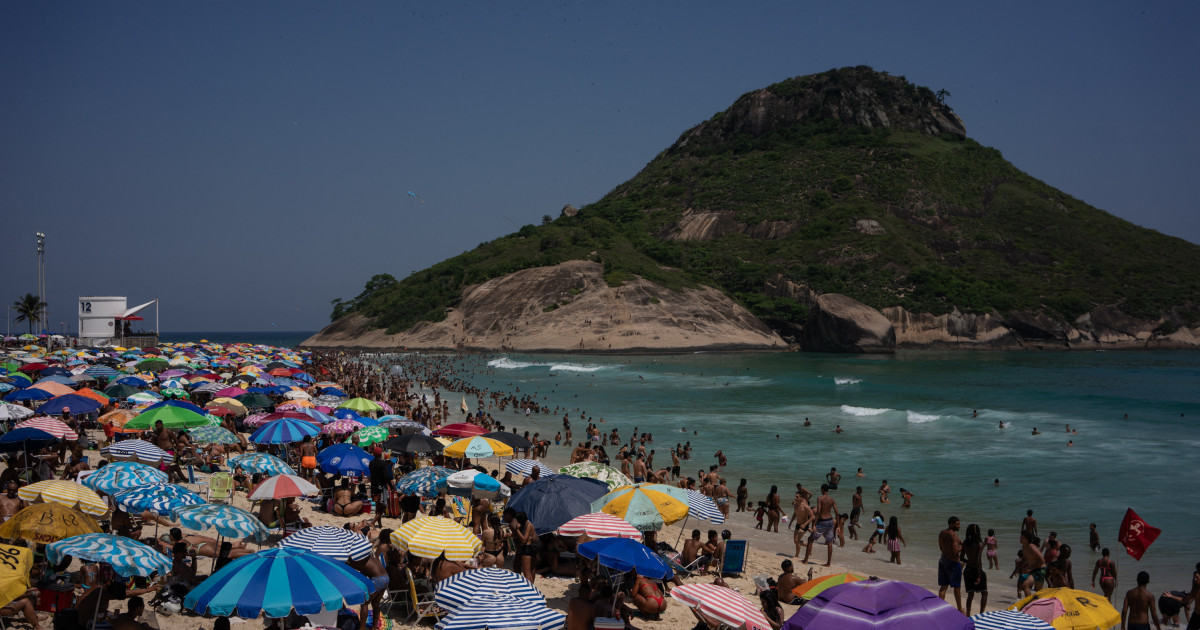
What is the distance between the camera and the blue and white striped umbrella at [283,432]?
614 inches

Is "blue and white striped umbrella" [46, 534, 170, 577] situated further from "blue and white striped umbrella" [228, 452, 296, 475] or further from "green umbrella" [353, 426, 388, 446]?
"green umbrella" [353, 426, 388, 446]

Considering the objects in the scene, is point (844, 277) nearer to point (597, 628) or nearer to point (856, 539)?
point (856, 539)

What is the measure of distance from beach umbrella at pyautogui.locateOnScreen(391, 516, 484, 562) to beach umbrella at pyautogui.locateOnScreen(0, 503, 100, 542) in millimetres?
3526

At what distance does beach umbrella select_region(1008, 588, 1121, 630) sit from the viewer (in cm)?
819

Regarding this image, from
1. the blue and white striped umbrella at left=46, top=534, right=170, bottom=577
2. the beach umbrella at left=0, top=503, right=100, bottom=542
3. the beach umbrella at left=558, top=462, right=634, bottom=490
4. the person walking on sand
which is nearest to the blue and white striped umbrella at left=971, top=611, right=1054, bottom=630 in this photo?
the person walking on sand

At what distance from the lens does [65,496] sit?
994cm

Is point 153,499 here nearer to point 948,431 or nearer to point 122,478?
point 122,478

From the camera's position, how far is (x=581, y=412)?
38.1m

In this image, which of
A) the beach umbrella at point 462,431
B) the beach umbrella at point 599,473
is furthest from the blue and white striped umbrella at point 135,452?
the beach umbrella at point 599,473

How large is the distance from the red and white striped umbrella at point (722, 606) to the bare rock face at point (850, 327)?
85.3 meters

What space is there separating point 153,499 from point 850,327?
282 feet

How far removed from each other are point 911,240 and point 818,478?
104 m

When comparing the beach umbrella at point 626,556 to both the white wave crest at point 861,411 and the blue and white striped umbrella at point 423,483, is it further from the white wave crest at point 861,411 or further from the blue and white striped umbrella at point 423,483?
the white wave crest at point 861,411

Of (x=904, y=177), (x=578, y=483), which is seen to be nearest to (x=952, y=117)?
(x=904, y=177)
